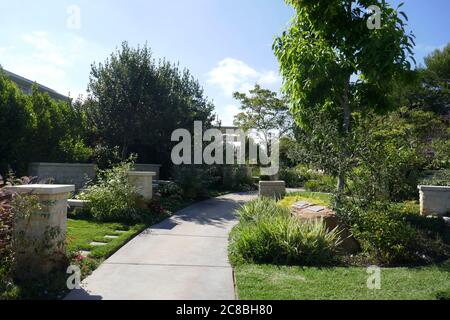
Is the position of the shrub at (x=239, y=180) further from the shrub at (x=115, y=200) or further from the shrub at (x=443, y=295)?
the shrub at (x=443, y=295)

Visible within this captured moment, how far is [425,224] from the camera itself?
307 inches

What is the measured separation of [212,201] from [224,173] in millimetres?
5086

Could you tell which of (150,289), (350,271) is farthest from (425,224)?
(150,289)

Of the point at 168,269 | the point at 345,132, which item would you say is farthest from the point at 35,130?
the point at 345,132

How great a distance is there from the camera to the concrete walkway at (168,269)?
14.8ft

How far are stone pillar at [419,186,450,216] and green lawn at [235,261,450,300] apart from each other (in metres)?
3.38

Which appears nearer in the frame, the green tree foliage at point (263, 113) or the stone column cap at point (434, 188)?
the stone column cap at point (434, 188)

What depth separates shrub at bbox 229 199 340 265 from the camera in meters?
6.00

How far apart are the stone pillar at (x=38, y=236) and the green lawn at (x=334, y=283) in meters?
2.48

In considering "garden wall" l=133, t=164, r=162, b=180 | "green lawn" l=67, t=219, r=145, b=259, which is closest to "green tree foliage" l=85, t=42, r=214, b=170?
"garden wall" l=133, t=164, r=162, b=180

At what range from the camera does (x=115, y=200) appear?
368 inches

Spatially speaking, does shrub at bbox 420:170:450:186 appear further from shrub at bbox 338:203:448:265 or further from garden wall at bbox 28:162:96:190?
garden wall at bbox 28:162:96:190

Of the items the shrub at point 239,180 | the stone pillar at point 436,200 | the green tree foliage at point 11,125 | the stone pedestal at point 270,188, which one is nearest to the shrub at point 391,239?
the stone pillar at point 436,200
